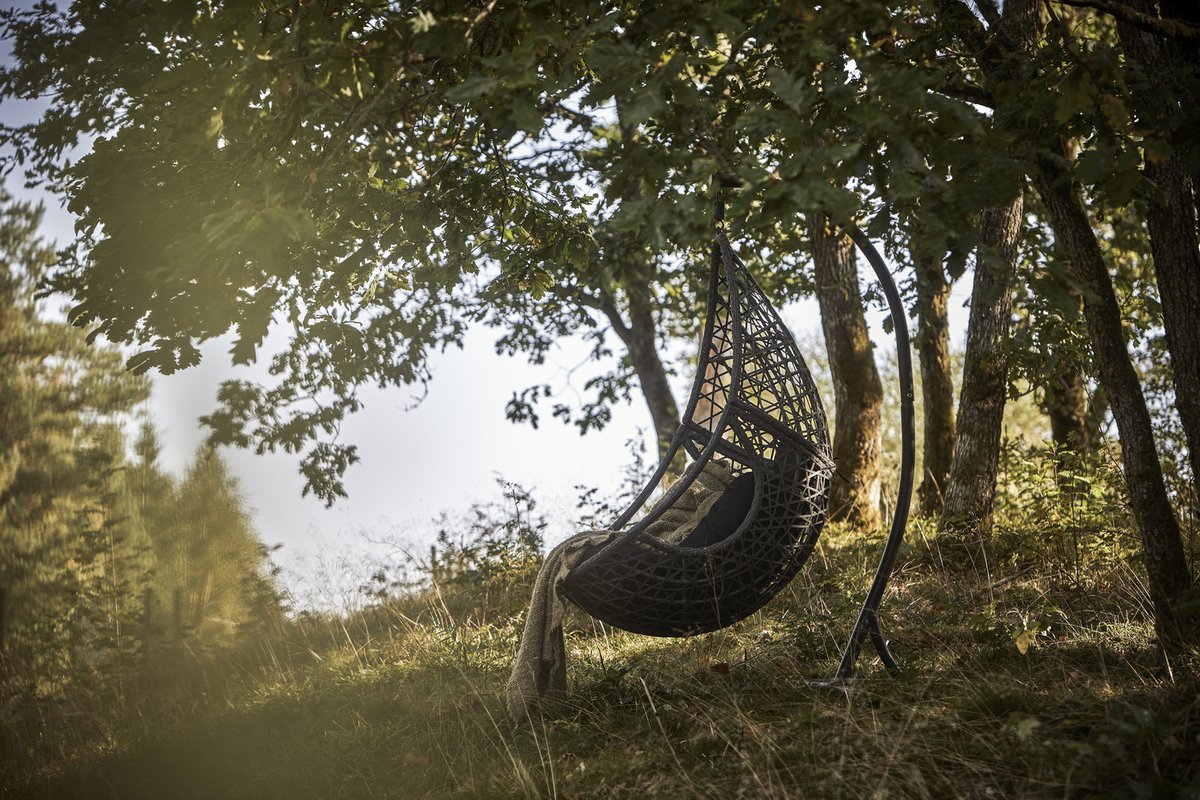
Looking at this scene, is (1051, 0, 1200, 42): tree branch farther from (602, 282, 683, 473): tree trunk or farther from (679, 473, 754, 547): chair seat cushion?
(602, 282, 683, 473): tree trunk

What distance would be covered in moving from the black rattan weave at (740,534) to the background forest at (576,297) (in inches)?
13.7

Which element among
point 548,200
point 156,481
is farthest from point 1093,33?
point 156,481

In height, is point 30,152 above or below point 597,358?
above

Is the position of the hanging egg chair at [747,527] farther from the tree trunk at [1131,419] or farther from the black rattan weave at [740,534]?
the tree trunk at [1131,419]

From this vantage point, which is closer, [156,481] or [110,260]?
[110,260]

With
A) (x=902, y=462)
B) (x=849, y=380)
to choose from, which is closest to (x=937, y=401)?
(x=849, y=380)

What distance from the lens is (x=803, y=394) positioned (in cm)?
289

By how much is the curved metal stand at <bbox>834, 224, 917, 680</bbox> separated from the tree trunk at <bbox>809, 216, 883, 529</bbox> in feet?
10.2

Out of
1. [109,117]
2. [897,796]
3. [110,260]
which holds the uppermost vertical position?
[109,117]

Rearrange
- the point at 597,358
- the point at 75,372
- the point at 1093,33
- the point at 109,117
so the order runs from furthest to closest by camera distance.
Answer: the point at 597,358
the point at 1093,33
the point at 75,372
the point at 109,117

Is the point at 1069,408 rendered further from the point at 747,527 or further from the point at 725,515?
the point at 747,527

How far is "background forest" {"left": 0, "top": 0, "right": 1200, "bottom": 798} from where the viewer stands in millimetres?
1872

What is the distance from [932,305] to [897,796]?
4422 mm

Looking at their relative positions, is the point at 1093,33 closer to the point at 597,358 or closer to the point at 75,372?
the point at 597,358
